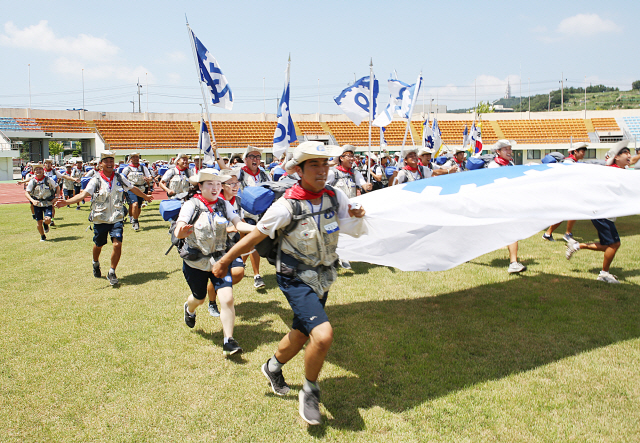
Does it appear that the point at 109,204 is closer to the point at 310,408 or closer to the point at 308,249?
the point at 308,249

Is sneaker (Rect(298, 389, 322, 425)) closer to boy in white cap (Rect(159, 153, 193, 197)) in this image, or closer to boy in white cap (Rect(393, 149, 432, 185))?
boy in white cap (Rect(393, 149, 432, 185))

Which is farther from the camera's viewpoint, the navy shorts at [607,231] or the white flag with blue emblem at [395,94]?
the white flag with blue emblem at [395,94]

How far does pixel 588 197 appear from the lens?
17.1 ft

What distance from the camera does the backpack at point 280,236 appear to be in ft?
11.6

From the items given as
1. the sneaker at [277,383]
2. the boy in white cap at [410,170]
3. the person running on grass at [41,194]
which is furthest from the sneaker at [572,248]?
the person running on grass at [41,194]

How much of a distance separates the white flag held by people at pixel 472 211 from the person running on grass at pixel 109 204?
424cm

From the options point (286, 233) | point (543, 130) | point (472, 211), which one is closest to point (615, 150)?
point (472, 211)

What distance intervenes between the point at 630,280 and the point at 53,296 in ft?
27.8

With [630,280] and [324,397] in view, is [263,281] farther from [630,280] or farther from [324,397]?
[630,280]

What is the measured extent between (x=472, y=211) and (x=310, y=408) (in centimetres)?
261

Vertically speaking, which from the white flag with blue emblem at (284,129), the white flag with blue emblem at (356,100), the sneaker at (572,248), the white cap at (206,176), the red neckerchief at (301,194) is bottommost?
the sneaker at (572,248)

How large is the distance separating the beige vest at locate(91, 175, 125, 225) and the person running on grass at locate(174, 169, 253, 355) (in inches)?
130

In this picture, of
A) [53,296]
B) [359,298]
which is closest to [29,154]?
[53,296]

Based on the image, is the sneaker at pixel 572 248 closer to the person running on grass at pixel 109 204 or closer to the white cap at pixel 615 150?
the white cap at pixel 615 150
